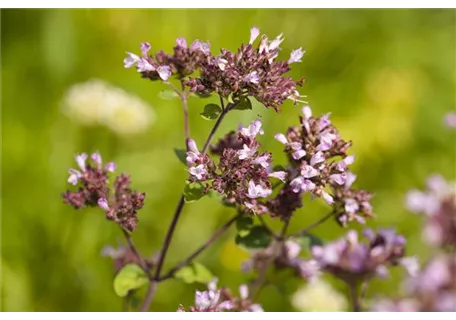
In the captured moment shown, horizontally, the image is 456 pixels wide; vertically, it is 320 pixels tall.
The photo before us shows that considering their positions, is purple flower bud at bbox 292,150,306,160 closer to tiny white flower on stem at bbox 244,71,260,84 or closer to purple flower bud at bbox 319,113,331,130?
purple flower bud at bbox 319,113,331,130

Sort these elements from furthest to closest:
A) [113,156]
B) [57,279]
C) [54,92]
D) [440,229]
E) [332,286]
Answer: [54,92], [113,156], [332,286], [57,279], [440,229]

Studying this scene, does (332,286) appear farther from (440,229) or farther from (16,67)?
(16,67)

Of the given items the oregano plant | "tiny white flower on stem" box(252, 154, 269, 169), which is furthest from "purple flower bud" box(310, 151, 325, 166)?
"tiny white flower on stem" box(252, 154, 269, 169)

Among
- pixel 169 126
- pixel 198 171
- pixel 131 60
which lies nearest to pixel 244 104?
pixel 198 171

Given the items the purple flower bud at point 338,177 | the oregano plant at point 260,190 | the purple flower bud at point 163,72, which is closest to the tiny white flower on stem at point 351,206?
the oregano plant at point 260,190

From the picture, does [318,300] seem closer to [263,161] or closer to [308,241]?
[308,241]

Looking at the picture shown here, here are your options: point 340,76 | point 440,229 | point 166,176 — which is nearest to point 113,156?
point 166,176
